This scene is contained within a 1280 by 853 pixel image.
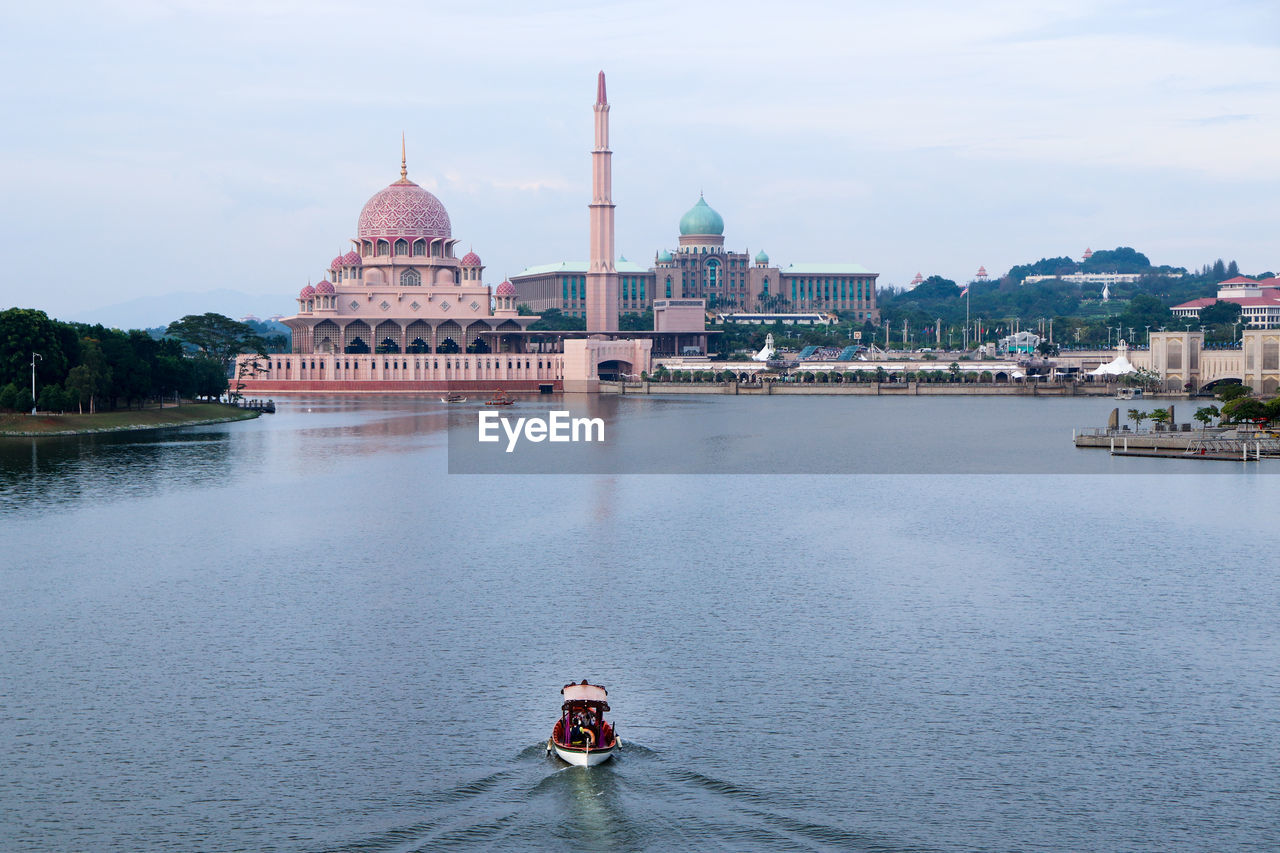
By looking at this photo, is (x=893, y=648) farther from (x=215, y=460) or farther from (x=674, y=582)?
(x=215, y=460)

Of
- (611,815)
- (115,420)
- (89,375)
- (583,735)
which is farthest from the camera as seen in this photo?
(115,420)

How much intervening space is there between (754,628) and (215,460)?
56.4m

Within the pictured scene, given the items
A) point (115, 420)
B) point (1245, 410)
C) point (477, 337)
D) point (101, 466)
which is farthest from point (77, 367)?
point (477, 337)

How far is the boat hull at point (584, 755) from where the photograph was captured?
28.0 metres

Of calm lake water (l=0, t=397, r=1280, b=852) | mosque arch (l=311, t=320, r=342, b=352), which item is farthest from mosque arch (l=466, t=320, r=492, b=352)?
calm lake water (l=0, t=397, r=1280, b=852)

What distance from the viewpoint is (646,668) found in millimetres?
34812

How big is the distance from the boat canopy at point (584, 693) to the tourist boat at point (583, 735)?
0.08 m

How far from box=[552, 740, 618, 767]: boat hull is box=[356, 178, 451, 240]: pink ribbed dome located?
169629mm

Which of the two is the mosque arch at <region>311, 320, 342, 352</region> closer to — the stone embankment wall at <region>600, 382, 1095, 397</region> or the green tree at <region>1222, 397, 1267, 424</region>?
the stone embankment wall at <region>600, 382, 1095, 397</region>

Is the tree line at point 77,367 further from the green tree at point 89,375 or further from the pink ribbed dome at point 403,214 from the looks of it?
the pink ribbed dome at point 403,214

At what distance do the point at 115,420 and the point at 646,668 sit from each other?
8140cm

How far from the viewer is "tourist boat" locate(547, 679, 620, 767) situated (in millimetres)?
28061

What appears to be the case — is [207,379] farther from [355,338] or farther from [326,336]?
[355,338]

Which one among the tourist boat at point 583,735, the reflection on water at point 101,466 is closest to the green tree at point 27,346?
the reflection on water at point 101,466
